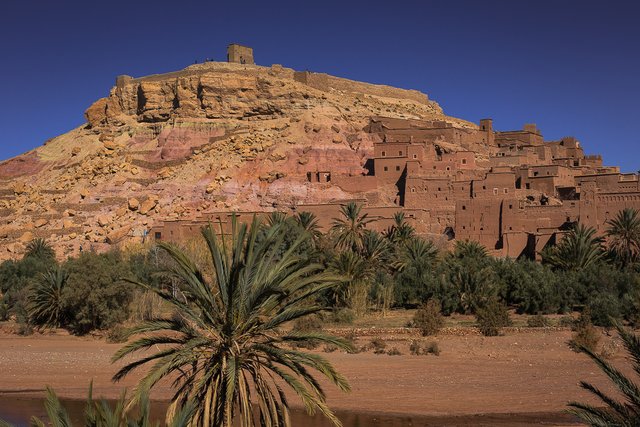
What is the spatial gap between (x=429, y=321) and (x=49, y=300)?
14124 millimetres

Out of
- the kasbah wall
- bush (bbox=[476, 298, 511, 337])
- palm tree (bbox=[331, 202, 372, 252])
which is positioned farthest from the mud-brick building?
bush (bbox=[476, 298, 511, 337])

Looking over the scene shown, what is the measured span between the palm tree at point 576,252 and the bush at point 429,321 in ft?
29.0

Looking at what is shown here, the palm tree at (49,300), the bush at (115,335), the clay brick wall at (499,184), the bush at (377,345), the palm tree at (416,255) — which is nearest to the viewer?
the bush at (377,345)

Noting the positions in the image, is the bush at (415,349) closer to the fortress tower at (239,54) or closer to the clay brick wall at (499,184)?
the clay brick wall at (499,184)

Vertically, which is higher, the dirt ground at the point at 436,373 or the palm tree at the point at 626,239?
the palm tree at the point at 626,239

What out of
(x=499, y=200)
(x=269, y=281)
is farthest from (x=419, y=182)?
(x=269, y=281)

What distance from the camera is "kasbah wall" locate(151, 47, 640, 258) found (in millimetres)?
38875

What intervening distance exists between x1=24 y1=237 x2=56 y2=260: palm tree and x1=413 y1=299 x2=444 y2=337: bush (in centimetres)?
2275

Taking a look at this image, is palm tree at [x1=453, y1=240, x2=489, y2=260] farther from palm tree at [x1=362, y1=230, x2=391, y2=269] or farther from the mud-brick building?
palm tree at [x1=362, y1=230, x2=391, y2=269]

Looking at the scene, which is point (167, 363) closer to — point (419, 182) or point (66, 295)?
point (66, 295)

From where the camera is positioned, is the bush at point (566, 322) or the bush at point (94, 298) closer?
the bush at point (566, 322)

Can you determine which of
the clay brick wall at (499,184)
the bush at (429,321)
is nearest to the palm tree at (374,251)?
the bush at (429,321)

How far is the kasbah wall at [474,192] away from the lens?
3888 cm

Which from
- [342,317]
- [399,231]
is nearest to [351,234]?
[399,231]
